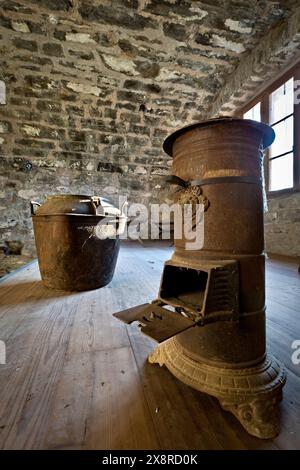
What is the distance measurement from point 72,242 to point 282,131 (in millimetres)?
3258

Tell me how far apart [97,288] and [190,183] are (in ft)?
4.75

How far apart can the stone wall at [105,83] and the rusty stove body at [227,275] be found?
213 centimetres

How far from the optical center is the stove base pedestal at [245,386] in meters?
0.64

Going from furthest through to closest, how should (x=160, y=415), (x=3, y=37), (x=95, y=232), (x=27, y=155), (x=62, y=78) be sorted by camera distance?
(x=27, y=155) < (x=62, y=78) < (x=3, y=37) < (x=95, y=232) < (x=160, y=415)

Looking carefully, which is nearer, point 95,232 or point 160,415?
point 160,415

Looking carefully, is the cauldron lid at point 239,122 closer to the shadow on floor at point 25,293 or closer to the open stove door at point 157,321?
the open stove door at point 157,321

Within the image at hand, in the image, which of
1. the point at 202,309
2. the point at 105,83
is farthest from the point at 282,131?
the point at 202,309

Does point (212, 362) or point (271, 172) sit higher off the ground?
point (271, 172)

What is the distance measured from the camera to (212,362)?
79cm

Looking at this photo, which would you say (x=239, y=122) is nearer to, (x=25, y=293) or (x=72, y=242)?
(x=72, y=242)

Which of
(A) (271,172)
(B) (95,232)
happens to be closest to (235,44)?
(A) (271,172)

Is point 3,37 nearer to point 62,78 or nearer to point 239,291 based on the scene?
point 62,78

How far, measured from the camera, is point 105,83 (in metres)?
3.49

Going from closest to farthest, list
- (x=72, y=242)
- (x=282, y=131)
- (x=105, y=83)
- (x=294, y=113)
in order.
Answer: (x=72, y=242)
(x=294, y=113)
(x=282, y=131)
(x=105, y=83)
